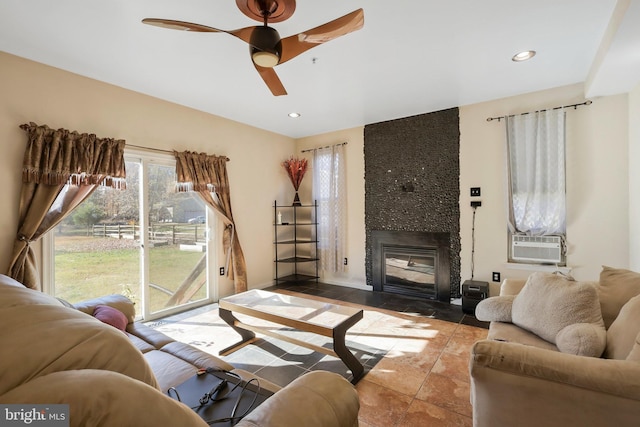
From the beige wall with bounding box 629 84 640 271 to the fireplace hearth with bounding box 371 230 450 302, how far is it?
1.71m

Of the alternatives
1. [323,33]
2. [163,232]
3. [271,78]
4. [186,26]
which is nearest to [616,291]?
[323,33]

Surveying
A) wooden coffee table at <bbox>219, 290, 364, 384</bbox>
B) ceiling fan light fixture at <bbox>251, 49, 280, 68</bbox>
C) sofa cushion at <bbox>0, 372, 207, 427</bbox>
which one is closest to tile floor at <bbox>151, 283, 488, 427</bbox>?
wooden coffee table at <bbox>219, 290, 364, 384</bbox>

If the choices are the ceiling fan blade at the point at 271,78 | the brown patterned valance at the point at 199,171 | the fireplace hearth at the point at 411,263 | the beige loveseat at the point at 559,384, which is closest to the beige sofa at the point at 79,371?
the beige loveseat at the point at 559,384

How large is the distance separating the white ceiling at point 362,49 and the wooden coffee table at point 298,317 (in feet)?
7.15

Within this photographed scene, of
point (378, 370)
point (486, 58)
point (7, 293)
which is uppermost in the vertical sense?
point (486, 58)

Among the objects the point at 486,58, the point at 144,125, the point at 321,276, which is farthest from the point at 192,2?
the point at 321,276

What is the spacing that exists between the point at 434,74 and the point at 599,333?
2.43 meters

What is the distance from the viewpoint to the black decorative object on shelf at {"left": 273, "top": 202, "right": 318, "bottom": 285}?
193 inches

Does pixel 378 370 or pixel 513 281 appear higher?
pixel 513 281

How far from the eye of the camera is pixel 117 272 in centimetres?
308

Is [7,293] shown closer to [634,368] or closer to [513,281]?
[634,368]

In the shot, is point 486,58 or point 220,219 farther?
point 220,219

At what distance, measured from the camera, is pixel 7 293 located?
0.64 metres

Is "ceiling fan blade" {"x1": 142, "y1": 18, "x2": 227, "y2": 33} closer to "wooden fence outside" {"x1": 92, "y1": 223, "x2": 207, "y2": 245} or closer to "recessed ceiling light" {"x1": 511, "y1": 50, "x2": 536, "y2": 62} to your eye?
"wooden fence outside" {"x1": 92, "y1": 223, "x2": 207, "y2": 245}
